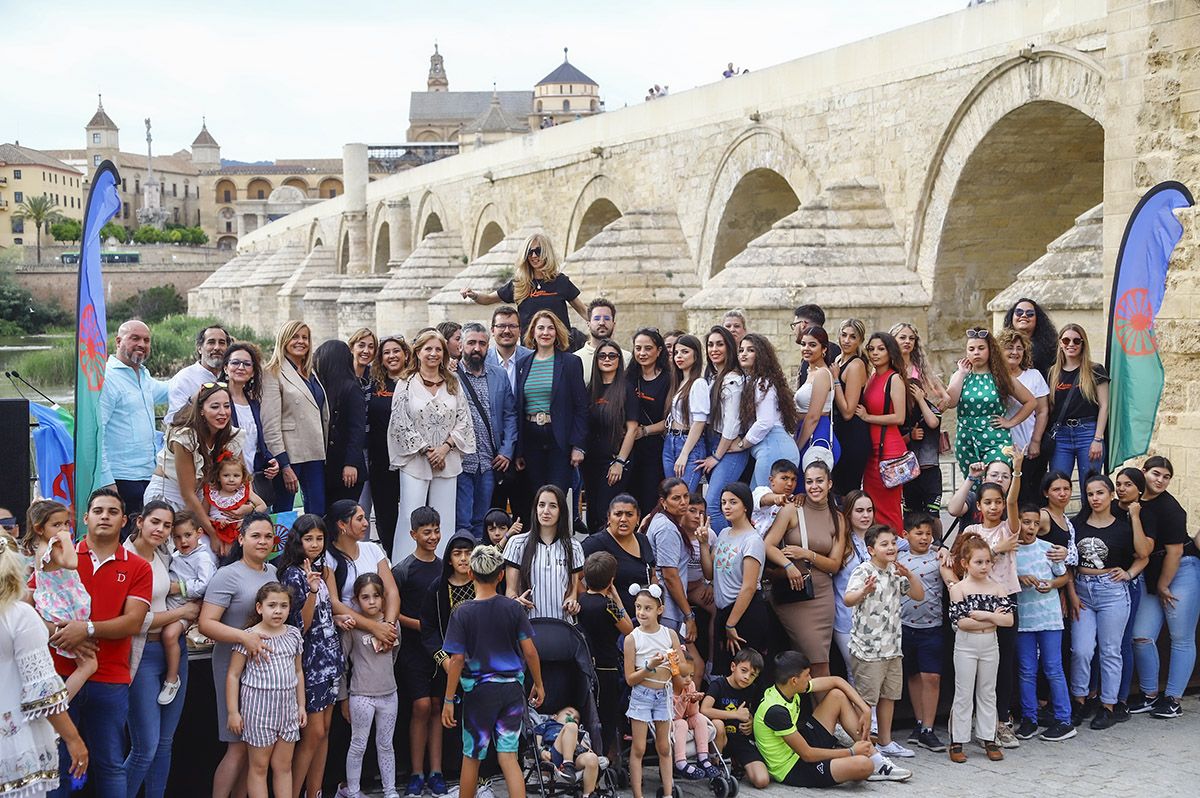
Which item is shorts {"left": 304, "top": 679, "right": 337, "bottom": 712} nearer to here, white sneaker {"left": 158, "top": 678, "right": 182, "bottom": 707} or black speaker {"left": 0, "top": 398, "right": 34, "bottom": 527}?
white sneaker {"left": 158, "top": 678, "right": 182, "bottom": 707}

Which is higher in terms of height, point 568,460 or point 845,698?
point 568,460

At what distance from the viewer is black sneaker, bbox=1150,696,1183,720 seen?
19.1ft

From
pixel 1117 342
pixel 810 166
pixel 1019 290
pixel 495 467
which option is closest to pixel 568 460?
pixel 495 467

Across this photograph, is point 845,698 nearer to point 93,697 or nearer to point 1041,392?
point 1041,392

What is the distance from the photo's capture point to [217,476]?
16.6 feet

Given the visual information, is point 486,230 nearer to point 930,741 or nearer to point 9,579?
point 930,741

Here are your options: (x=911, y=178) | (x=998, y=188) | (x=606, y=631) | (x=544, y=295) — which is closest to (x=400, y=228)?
(x=911, y=178)

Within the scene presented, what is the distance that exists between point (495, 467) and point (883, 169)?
7.94 metres

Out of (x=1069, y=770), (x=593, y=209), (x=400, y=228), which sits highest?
(x=400, y=228)

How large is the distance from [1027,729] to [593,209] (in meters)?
16.5

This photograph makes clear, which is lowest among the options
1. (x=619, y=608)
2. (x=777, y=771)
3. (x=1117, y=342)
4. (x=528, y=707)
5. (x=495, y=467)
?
(x=777, y=771)

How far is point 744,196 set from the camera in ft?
53.5

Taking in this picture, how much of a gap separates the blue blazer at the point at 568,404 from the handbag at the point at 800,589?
48.2 inches

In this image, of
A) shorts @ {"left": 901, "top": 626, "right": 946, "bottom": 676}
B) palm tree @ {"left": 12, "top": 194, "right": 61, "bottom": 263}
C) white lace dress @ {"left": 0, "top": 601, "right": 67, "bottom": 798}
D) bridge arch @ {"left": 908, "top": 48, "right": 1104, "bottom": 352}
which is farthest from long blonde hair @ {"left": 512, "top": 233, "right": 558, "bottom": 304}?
palm tree @ {"left": 12, "top": 194, "right": 61, "bottom": 263}
